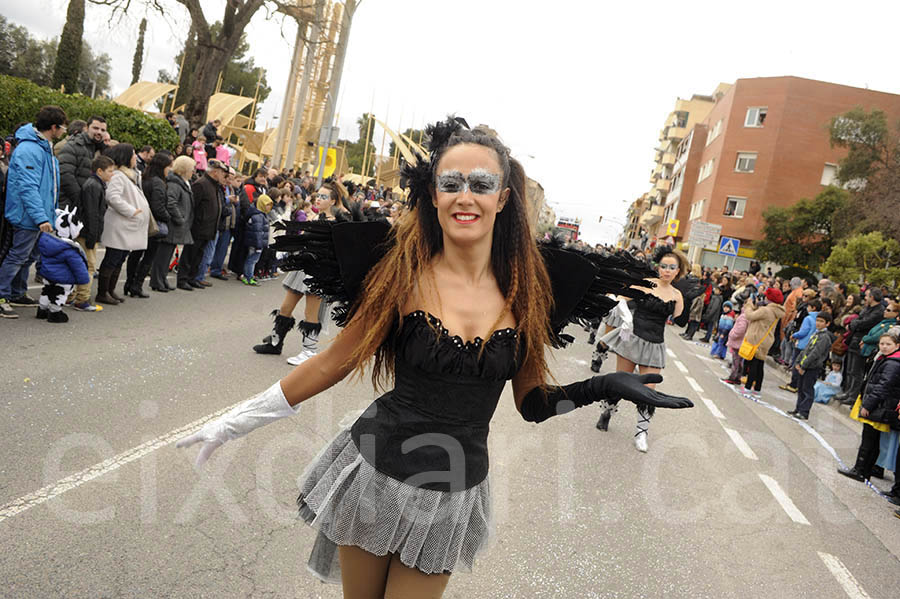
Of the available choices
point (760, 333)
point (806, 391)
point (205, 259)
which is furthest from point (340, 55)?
point (806, 391)

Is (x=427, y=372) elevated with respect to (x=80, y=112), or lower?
lower

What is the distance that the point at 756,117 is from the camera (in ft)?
146

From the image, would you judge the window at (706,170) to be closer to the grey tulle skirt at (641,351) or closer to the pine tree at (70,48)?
the pine tree at (70,48)

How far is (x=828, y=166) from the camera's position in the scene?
42688 millimetres

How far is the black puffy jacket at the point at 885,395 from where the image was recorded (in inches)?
298

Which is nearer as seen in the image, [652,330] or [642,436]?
[642,436]

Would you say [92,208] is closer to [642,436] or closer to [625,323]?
[625,323]

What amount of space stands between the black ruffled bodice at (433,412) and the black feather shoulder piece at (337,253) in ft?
0.80

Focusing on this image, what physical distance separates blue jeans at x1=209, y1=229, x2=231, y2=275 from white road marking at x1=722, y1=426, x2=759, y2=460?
930 cm

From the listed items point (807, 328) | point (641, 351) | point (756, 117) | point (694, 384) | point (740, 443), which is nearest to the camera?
point (641, 351)

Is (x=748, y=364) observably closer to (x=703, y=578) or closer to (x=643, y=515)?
(x=643, y=515)

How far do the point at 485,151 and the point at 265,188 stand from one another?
1266 centimetres

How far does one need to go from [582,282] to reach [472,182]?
616 mm

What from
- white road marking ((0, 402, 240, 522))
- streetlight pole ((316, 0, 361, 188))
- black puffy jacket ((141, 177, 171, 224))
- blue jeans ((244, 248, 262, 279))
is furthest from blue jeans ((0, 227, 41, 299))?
streetlight pole ((316, 0, 361, 188))
